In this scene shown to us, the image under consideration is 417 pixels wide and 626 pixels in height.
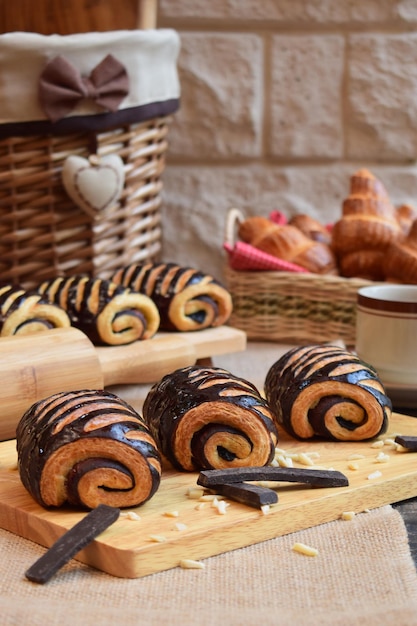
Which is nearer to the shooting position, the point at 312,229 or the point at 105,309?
the point at 105,309

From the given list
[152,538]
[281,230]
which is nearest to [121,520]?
[152,538]

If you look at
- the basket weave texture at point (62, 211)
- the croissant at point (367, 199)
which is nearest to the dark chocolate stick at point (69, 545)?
the basket weave texture at point (62, 211)

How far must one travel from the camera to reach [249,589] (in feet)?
2.85

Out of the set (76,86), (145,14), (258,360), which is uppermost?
(145,14)

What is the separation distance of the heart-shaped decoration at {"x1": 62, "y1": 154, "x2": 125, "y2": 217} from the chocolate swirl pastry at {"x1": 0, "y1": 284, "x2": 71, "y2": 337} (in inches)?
11.1

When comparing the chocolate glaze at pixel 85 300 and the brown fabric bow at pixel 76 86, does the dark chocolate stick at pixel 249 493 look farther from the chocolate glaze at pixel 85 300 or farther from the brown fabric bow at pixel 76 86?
the brown fabric bow at pixel 76 86

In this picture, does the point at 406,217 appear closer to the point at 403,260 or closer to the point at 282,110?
the point at 403,260

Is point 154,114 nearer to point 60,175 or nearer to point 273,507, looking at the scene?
point 60,175

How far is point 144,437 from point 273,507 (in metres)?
0.15

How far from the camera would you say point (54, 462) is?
965 mm

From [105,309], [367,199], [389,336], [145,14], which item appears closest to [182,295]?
[105,309]

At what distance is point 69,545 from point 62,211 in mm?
948

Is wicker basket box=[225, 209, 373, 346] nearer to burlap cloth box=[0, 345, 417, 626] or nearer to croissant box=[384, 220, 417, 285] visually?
croissant box=[384, 220, 417, 285]

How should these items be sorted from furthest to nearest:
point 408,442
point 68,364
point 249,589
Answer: point 68,364, point 408,442, point 249,589
